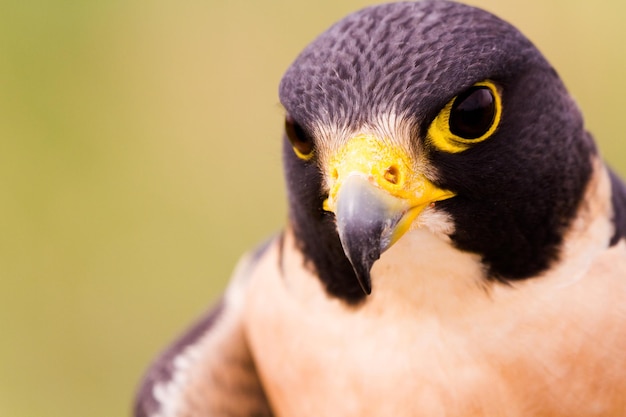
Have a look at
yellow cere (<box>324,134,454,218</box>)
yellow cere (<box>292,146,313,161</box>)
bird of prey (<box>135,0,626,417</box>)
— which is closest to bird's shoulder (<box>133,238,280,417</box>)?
bird of prey (<box>135,0,626,417</box>)

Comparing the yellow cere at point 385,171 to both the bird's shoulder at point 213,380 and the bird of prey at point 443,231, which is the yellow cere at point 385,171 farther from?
the bird's shoulder at point 213,380

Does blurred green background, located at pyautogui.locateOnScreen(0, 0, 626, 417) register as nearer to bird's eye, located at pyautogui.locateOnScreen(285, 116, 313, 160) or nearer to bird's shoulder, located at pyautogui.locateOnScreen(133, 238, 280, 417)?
bird's shoulder, located at pyautogui.locateOnScreen(133, 238, 280, 417)

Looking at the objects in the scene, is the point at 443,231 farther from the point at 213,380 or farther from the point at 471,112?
the point at 213,380

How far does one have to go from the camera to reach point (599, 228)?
1828 mm

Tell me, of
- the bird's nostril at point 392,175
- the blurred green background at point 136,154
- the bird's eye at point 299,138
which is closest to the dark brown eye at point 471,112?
the bird's nostril at point 392,175

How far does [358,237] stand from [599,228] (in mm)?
561

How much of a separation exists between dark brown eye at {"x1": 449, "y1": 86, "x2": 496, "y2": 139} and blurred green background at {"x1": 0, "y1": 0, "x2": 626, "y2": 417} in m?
3.26

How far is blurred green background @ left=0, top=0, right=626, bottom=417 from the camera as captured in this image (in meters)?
4.91

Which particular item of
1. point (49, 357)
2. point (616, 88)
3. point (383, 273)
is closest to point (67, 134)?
point (49, 357)

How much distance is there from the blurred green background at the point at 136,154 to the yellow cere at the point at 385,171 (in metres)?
3.24

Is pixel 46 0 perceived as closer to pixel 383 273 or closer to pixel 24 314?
pixel 24 314

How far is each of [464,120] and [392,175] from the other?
153mm

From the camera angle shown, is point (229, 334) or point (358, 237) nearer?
point (358, 237)

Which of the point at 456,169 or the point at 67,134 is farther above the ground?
the point at 67,134
